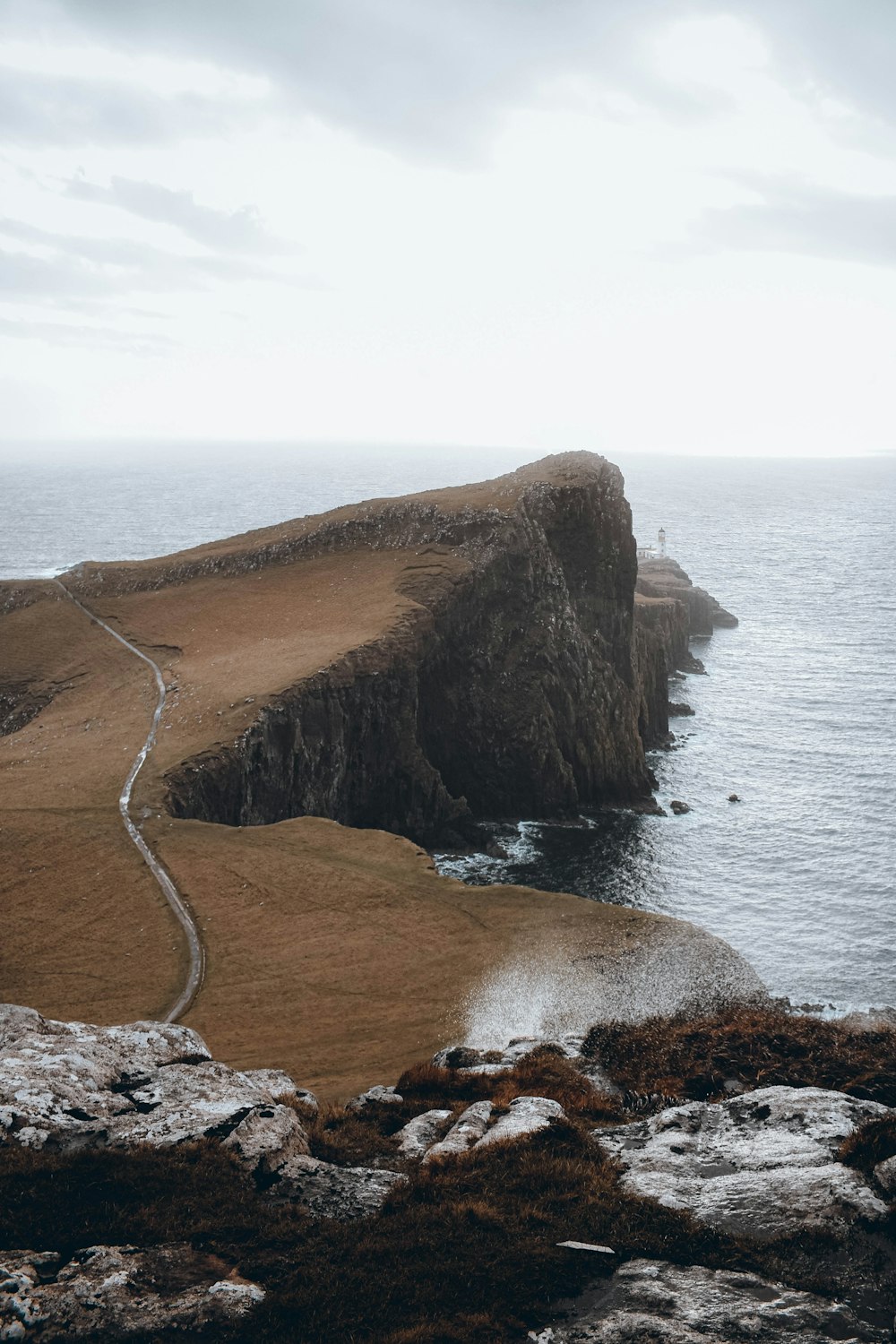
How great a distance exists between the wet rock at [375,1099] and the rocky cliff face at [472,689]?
26852 millimetres

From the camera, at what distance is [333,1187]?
1772 cm

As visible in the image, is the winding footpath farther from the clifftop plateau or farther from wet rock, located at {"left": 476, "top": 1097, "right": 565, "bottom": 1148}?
wet rock, located at {"left": 476, "top": 1097, "right": 565, "bottom": 1148}

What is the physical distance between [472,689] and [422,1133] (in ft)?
168

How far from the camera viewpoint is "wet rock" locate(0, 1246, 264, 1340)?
13.6 meters

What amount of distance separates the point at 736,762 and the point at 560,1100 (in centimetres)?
6224

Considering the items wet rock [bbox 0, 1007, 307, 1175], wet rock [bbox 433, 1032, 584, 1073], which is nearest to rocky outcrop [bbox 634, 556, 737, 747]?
wet rock [bbox 433, 1032, 584, 1073]

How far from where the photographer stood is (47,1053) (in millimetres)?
20969

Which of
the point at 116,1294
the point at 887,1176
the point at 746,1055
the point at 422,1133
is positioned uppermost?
the point at 887,1176

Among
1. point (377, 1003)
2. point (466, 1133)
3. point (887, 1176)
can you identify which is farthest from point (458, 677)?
point (887, 1176)

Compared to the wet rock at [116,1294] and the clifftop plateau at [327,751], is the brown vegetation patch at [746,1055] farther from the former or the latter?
the wet rock at [116,1294]

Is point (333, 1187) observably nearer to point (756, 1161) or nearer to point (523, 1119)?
point (523, 1119)

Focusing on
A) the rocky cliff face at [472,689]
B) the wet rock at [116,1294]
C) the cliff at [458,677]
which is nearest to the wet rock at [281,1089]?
the wet rock at [116,1294]

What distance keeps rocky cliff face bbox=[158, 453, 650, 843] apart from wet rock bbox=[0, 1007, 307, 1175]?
86.1 feet

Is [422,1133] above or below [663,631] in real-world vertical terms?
below
